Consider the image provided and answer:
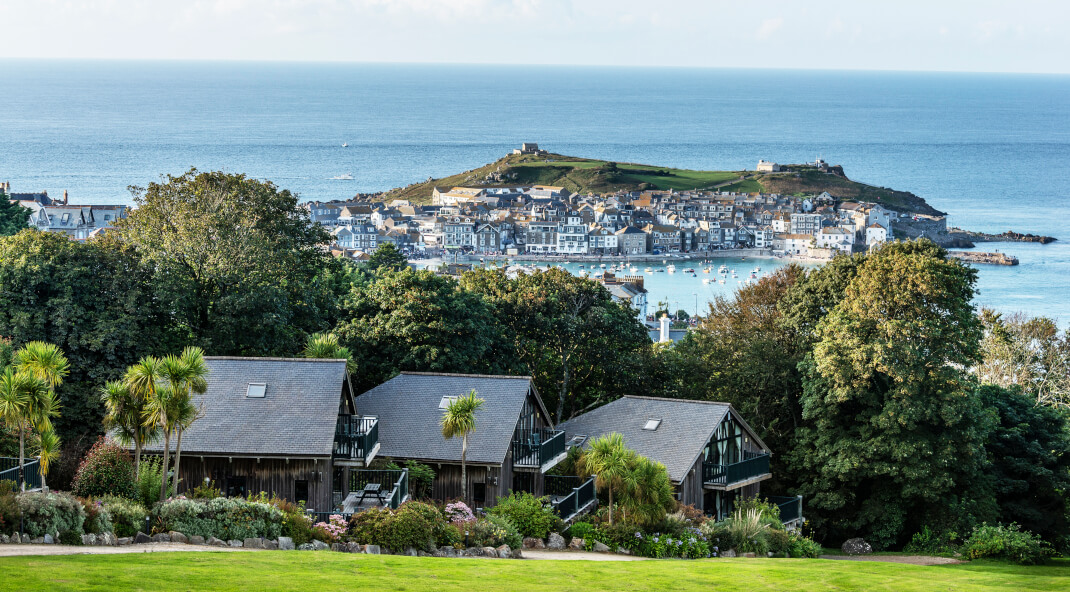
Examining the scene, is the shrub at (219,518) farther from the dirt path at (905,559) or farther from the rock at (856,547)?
the rock at (856,547)

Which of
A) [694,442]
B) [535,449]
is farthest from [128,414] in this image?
[694,442]

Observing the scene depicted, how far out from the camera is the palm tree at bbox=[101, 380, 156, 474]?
20516 mm

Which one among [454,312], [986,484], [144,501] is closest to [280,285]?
[454,312]

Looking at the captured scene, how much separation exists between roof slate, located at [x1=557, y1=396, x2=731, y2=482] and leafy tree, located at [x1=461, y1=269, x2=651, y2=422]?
6.85 meters

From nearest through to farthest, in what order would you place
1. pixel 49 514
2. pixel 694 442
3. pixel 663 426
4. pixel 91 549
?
pixel 91 549 < pixel 49 514 < pixel 694 442 < pixel 663 426

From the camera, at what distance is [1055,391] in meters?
45.3

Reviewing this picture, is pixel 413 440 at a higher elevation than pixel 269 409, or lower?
lower

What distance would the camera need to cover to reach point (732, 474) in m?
28.0

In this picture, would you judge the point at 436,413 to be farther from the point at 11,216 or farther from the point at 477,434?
the point at 11,216

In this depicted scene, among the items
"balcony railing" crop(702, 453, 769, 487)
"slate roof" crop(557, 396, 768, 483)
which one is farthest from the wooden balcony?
"slate roof" crop(557, 396, 768, 483)

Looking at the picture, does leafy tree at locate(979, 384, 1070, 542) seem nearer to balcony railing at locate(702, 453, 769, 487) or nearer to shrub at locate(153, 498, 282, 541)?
balcony railing at locate(702, 453, 769, 487)

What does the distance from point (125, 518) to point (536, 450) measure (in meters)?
10.5

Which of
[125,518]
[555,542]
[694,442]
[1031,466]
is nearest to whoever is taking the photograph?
[125,518]

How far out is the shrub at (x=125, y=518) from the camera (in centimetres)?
1800
